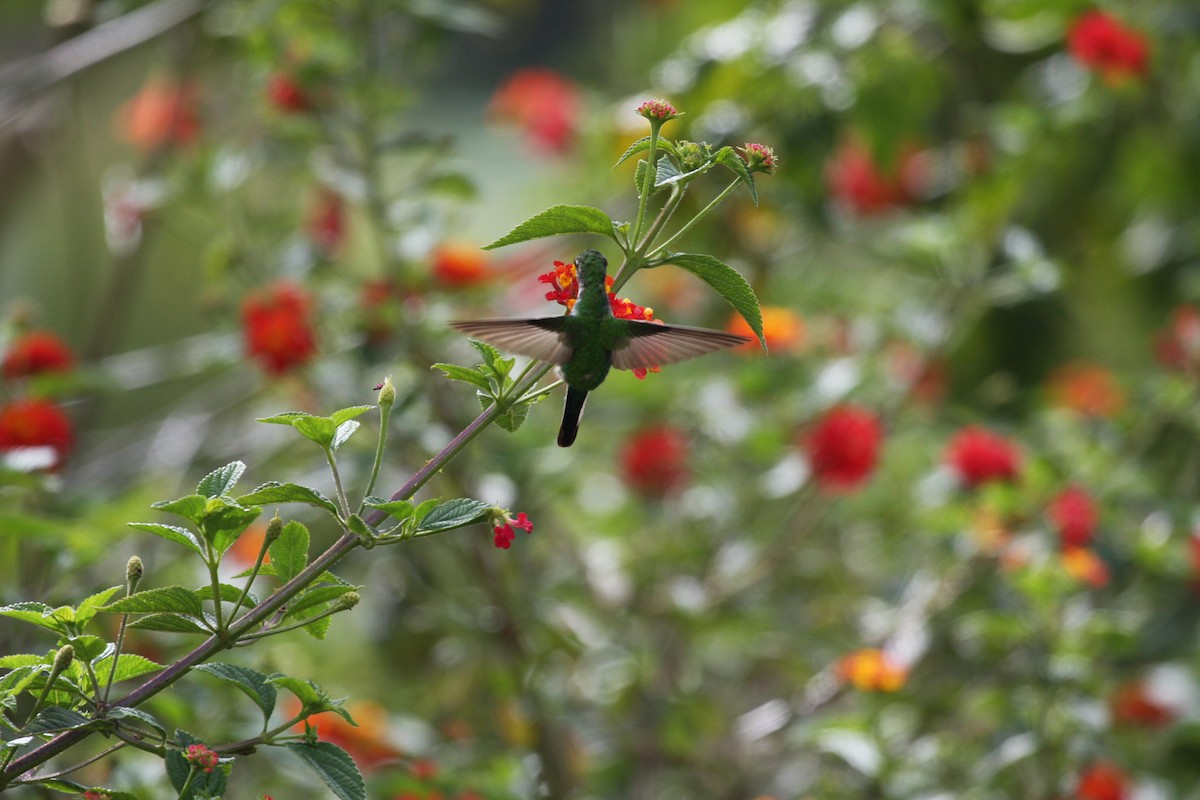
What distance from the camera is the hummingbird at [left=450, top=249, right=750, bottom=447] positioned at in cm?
72

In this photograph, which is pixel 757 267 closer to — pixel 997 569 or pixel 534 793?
pixel 997 569

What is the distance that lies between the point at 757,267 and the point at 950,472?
534mm

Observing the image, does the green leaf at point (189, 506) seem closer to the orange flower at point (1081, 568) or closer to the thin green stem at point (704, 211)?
the thin green stem at point (704, 211)

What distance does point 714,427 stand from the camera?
5.80 ft

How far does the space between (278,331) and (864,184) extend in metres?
1.29

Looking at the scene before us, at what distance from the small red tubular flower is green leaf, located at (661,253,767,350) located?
1.05 m

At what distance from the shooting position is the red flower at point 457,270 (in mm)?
1597

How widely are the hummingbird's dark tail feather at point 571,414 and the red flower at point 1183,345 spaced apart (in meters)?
1.24

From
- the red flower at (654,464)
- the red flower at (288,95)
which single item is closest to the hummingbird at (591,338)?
the red flower at (288,95)

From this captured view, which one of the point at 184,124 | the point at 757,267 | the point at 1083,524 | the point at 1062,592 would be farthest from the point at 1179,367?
the point at 184,124

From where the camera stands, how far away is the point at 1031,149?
1.84 metres

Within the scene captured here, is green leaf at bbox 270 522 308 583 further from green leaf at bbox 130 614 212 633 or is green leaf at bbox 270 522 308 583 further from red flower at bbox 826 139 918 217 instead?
red flower at bbox 826 139 918 217

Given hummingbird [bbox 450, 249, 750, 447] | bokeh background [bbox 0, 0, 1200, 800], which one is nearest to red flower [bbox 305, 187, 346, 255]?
bokeh background [bbox 0, 0, 1200, 800]

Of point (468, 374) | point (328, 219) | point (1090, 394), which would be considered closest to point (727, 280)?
point (468, 374)
